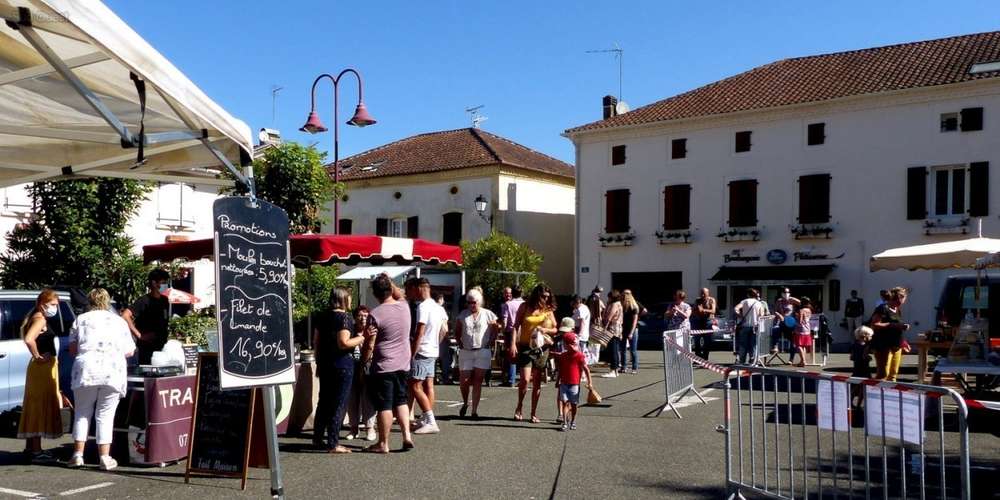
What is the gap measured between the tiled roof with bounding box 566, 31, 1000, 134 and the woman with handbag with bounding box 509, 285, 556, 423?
67.9 ft

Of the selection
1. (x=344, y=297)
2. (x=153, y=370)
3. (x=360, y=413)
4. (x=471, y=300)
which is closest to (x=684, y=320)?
(x=471, y=300)

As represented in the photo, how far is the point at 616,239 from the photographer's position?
33.5 m

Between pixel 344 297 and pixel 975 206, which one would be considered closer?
pixel 344 297

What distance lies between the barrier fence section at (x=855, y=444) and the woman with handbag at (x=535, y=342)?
2.33m

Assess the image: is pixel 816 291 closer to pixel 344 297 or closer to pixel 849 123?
pixel 849 123

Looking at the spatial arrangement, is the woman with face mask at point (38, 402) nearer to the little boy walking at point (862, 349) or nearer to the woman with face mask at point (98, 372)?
the woman with face mask at point (98, 372)

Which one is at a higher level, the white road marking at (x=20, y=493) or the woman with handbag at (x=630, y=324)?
the woman with handbag at (x=630, y=324)

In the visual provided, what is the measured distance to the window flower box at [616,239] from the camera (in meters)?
33.3

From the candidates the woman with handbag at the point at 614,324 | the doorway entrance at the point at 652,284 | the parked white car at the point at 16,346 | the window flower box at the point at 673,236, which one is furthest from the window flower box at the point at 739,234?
the parked white car at the point at 16,346

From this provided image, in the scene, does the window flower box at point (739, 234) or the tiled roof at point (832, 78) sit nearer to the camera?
the tiled roof at point (832, 78)

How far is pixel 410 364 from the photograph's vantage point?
30.5 ft

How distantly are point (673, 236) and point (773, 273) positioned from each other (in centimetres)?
403

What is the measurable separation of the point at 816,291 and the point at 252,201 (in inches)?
1002

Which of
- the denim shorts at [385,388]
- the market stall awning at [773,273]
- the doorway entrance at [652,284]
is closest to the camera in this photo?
the denim shorts at [385,388]
